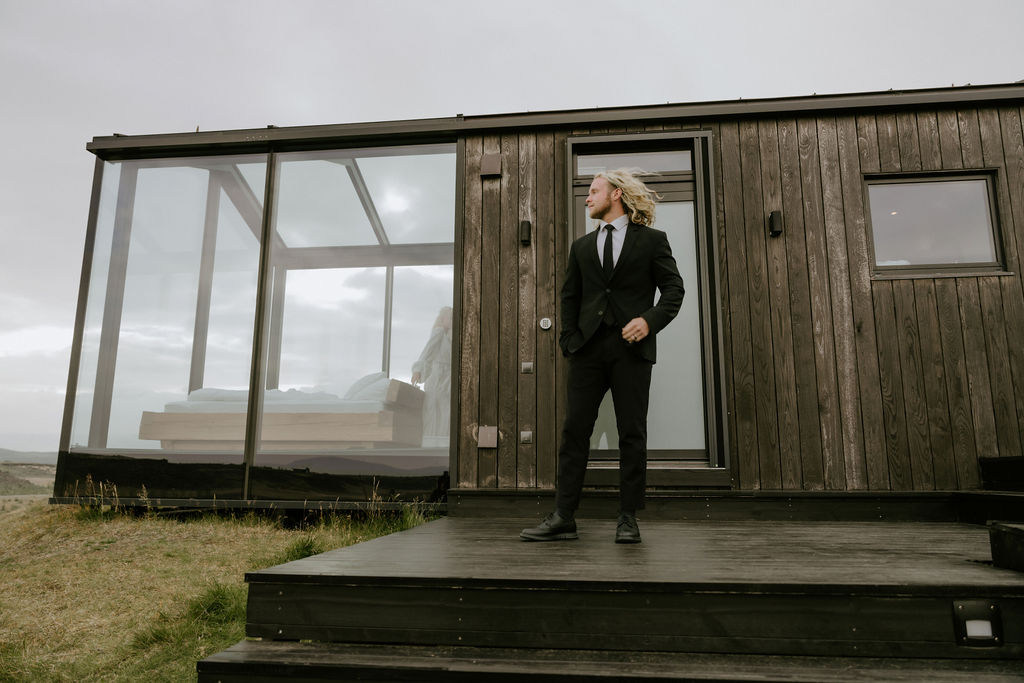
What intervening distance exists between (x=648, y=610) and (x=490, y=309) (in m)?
2.83

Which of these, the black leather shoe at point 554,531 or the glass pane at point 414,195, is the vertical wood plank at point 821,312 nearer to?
the black leather shoe at point 554,531

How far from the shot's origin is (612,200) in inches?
104

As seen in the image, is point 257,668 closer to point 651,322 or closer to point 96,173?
point 651,322

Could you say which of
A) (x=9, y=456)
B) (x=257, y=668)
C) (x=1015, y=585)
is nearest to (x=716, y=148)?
(x=1015, y=585)

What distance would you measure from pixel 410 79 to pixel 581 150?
36.7ft

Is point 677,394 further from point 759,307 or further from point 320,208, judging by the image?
point 320,208

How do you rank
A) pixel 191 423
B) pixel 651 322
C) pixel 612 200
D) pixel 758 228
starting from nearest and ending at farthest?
pixel 651 322
pixel 612 200
pixel 758 228
pixel 191 423

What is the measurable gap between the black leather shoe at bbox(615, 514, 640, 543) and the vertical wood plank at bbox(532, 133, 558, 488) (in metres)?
1.38

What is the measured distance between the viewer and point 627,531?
8.09ft

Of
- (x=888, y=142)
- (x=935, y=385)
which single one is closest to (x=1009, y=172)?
(x=888, y=142)

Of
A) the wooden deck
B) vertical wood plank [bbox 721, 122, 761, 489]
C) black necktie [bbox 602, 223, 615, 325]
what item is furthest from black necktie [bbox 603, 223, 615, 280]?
vertical wood plank [bbox 721, 122, 761, 489]

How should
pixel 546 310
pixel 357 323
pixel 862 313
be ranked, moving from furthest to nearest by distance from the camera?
pixel 357 323 → pixel 546 310 → pixel 862 313

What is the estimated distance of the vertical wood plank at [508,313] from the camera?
397cm

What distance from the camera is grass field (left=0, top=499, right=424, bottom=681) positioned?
2.27m
